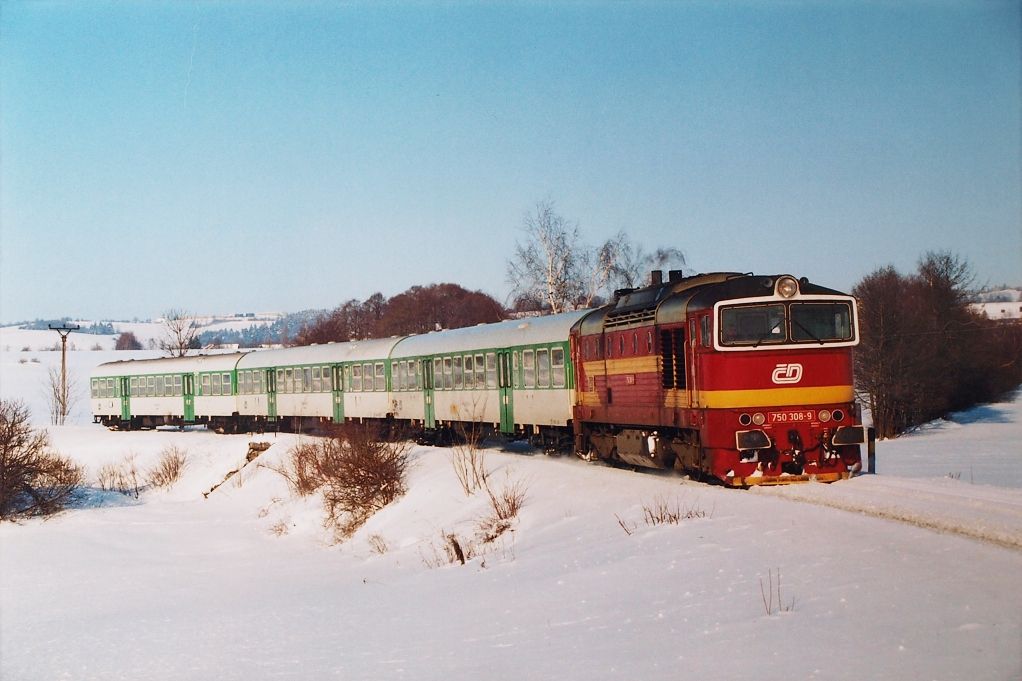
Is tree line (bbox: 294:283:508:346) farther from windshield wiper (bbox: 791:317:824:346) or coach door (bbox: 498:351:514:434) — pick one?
windshield wiper (bbox: 791:317:824:346)

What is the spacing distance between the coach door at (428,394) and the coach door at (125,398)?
3152 cm

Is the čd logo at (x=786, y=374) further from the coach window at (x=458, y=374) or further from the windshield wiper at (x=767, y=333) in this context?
the coach window at (x=458, y=374)

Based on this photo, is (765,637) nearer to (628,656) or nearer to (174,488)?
(628,656)

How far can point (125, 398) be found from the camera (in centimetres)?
5984

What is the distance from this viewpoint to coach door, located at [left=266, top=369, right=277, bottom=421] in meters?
45.9

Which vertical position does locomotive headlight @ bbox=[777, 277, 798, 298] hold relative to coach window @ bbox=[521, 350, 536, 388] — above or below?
above

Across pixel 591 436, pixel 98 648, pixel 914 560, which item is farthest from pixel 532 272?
pixel 914 560

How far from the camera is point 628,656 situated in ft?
31.7

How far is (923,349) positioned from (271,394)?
30699 mm

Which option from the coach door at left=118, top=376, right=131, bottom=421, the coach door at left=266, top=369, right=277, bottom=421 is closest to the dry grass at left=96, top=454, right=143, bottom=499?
the coach door at left=266, top=369, right=277, bottom=421

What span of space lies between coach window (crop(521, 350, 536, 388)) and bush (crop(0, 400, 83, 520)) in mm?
20710

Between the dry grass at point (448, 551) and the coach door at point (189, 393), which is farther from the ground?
the coach door at point (189, 393)

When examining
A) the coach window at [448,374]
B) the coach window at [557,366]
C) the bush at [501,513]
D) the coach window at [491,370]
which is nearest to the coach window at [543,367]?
the coach window at [557,366]

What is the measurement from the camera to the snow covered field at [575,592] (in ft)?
29.3
